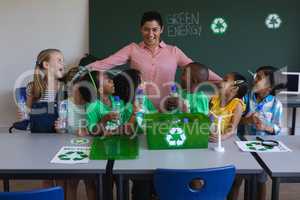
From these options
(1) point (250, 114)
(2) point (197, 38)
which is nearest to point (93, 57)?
(2) point (197, 38)

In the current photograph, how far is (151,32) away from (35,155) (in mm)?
1261

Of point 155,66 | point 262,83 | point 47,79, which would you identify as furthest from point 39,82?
point 262,83

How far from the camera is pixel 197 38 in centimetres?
435

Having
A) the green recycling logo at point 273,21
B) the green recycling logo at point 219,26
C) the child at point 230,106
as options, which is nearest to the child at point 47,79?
the child at point 230,106

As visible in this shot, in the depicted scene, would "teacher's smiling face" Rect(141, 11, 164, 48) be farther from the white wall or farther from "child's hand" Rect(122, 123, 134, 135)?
the white wall

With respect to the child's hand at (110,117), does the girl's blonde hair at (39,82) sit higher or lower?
higher

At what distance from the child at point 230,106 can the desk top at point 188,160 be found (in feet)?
0.85

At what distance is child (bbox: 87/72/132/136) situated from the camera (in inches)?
94.7

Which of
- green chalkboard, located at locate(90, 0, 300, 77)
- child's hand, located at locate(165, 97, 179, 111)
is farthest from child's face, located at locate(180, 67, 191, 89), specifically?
green chalkboard, located at locate(90, 0, 300, 77)

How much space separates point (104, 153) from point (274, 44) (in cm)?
295

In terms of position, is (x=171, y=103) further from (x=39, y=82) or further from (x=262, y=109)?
(x=39, y=82)

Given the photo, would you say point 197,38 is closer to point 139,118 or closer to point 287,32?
point 287,32

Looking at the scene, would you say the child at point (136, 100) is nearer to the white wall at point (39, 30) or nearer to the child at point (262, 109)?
the child at point (262, 109)

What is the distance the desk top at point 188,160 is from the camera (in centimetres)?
183
